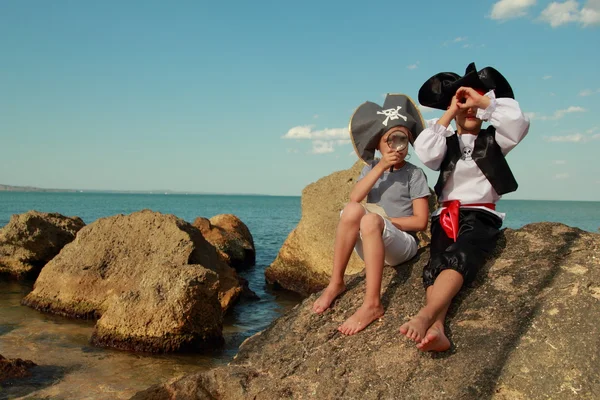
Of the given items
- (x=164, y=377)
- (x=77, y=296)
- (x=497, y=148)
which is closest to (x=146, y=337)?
(x=164, y=377)

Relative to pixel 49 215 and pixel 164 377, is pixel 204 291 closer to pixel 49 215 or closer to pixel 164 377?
pixel 164 377

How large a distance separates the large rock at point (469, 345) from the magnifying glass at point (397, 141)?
87cm

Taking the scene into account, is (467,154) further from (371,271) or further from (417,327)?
(417,327)

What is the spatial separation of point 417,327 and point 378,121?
1625 millimetres

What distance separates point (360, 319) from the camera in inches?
132

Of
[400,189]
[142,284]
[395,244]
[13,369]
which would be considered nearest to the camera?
[395,244]

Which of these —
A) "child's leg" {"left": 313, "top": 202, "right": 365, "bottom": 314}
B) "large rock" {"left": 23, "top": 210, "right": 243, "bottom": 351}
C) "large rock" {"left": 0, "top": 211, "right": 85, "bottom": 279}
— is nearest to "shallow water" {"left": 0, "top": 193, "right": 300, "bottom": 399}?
"large rock" {"left": 23, "top": 210, "right": 243, "bottom": 351}

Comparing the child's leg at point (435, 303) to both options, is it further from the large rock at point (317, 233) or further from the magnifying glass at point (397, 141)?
the large rock at point (317, 233)

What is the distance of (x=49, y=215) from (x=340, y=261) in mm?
10155

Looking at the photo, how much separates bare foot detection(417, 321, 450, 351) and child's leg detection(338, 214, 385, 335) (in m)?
0.53

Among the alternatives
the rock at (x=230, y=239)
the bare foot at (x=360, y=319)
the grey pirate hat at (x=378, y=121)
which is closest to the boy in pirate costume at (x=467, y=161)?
the grey pirate hat at (x=378, y=121)

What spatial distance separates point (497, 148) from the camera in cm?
357

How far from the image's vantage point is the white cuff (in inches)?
135

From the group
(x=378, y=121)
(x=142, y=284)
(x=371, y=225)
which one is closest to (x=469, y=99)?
(x=378, y=121)
